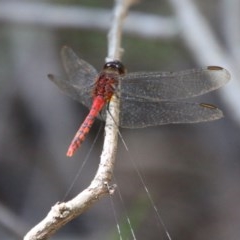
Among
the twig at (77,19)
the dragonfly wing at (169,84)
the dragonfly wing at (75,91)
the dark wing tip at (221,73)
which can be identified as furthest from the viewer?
the twig at (77,19)

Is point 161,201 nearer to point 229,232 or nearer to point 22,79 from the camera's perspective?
point 229,232

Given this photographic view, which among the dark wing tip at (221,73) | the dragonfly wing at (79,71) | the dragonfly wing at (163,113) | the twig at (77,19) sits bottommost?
the dragonfly wing at (163,113)

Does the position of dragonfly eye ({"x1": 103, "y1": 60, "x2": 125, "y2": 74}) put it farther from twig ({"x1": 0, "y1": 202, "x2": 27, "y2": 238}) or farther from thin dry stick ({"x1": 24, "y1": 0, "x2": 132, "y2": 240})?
twig ({"x1": 0, "y1": 202, "x2": 27, "y2": 238})

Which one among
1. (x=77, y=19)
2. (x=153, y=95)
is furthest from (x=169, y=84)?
(x=77, y=19)

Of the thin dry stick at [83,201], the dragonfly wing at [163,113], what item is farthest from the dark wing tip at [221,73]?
the thin dry stick at [83,201]

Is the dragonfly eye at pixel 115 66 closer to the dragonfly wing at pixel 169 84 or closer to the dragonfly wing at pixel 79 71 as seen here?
the dragonfly wing at pixel 169 84

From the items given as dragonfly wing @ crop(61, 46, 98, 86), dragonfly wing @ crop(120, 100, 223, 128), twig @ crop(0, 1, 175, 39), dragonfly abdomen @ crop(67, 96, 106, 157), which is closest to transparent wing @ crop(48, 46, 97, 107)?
dragonfly wing @ crop(61, 46, 98, 86)

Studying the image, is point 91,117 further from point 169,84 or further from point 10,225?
point 10,225
